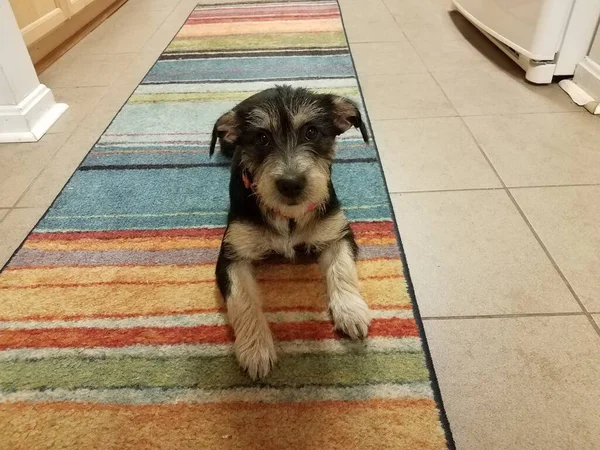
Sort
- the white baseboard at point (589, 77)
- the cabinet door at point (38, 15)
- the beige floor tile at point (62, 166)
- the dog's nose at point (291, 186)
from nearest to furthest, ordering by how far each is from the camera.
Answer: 1. the dog's nose at point (291, 186)
2. the beige floor tile at point (62, 166)
3. the white baseboard at point (589, 77)
4. the cabinet door at point (38, 15)

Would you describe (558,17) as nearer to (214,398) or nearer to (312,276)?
(312,276)

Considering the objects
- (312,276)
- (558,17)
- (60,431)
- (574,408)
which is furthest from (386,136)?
(60,431)

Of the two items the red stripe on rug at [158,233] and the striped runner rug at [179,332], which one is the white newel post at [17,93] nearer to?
the striped runner rug at [179,332]

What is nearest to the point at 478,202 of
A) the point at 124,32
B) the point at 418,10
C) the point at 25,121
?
the point at 25,121

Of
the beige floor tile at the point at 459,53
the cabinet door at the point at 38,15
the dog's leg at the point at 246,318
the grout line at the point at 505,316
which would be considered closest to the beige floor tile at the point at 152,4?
the cabinet door at the point at 38,15

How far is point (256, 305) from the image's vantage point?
4.97 feet

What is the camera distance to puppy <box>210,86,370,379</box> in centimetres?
146

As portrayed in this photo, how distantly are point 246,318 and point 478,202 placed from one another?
1.21 m

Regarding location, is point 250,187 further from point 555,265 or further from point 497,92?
point 497,92

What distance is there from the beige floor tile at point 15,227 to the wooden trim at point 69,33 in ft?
6.16

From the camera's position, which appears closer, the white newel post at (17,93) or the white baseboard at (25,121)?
the white newel post at (17,93)

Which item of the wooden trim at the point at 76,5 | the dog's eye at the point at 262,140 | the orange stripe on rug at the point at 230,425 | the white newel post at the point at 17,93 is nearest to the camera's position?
the orange stripe on rug at the point at 230,425

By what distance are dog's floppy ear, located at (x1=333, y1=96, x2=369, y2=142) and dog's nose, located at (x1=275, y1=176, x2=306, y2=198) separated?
1.14ft

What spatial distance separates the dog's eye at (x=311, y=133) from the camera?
1585 mm
